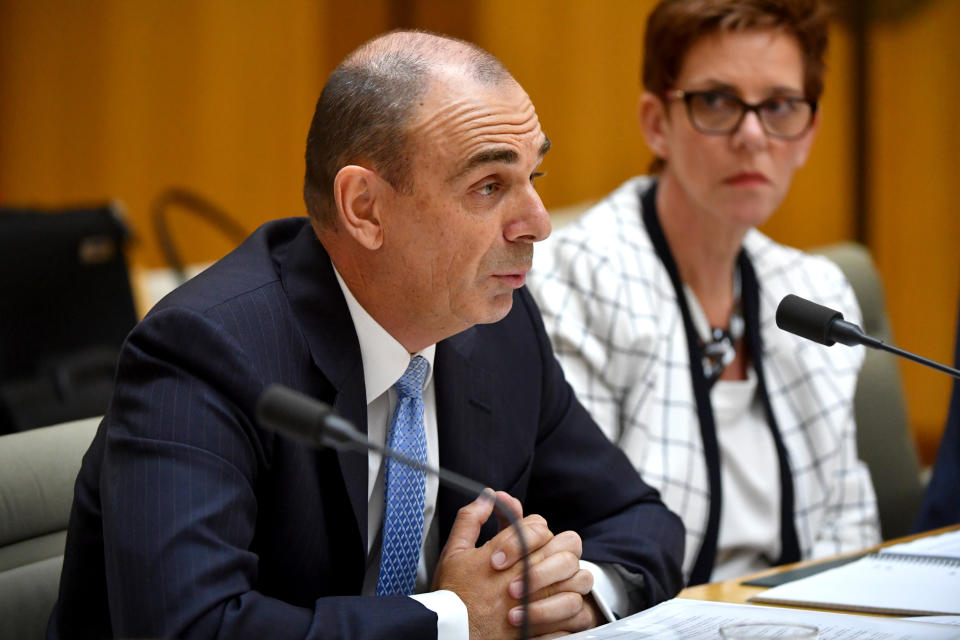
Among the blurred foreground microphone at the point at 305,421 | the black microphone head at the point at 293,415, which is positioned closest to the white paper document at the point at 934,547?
the blurred foreground microphone at the point at 305,421

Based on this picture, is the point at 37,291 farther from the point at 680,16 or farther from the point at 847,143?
the point at 847,143

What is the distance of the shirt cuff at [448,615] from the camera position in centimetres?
106

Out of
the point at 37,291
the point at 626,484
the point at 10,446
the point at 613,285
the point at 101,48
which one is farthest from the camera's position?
the point at 101,48

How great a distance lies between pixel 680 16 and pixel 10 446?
1.44 metres

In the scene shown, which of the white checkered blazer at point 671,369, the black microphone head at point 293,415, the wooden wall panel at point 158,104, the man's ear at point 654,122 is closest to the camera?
the black microphone head at point 293,415

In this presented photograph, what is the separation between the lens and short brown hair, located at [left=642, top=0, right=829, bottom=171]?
2053 millimetres

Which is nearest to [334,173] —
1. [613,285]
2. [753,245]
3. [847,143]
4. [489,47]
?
[613,285]

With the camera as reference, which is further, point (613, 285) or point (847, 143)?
point (847, 143)

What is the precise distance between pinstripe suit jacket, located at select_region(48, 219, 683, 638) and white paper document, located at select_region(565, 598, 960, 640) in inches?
7.2

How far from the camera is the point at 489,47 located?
3531 mm

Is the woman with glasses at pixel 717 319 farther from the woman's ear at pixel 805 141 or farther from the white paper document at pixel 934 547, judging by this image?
the white paper document at pixel 934 547

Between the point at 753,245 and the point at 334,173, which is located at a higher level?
the point at 334,173

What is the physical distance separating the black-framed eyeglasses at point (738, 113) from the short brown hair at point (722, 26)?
0.05 m

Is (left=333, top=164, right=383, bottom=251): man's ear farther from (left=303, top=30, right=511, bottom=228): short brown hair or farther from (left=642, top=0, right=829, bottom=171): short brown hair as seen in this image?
(left=642, top=0, right=829, bottom=171): short brown hair
